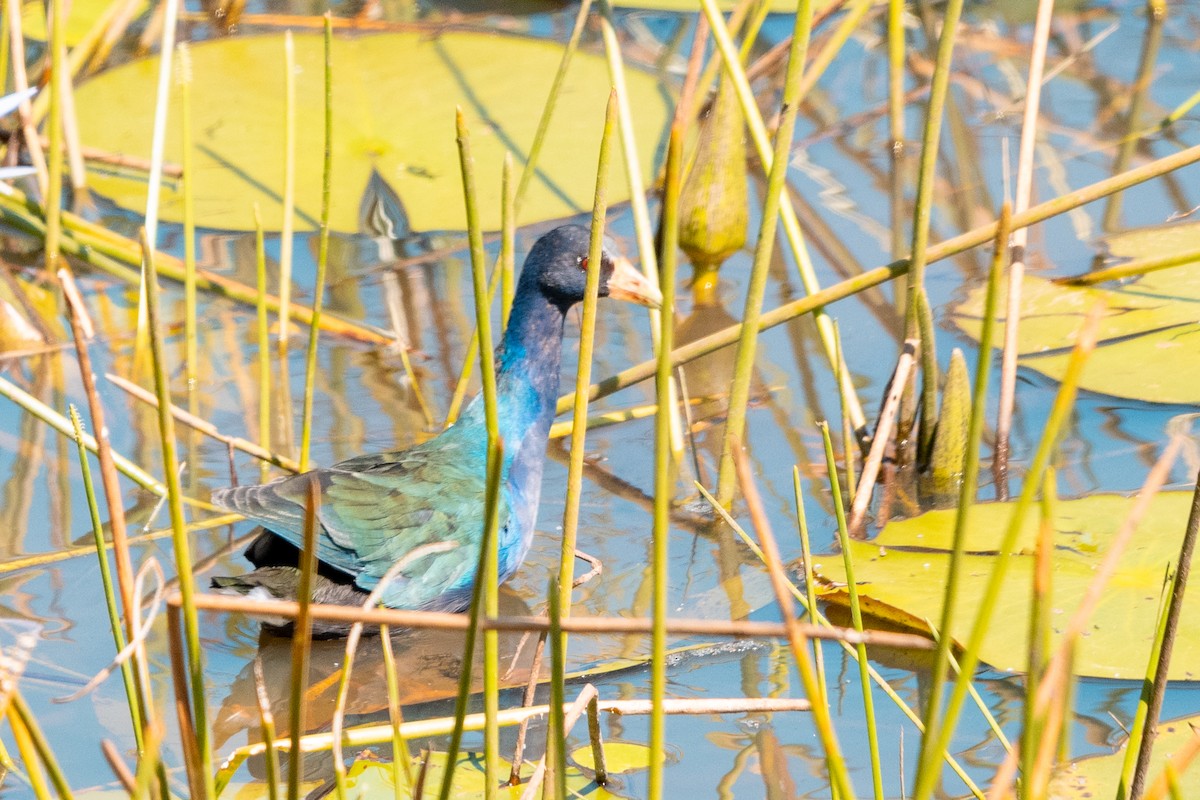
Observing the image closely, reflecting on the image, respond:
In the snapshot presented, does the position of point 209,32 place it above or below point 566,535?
above

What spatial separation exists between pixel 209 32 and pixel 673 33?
5.08 ft

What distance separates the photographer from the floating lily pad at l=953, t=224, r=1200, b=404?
263cm

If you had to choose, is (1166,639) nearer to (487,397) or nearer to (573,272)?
(487,397)

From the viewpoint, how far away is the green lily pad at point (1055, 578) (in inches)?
75.3

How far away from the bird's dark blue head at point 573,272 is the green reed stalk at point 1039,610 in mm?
1584

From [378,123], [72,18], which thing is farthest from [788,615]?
[72,18]

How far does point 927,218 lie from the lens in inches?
87.3

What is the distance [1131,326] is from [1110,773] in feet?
4.44

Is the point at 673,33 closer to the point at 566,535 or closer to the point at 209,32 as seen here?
the point at 209,32

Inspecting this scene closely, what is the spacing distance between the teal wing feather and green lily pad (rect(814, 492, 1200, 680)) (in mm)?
633

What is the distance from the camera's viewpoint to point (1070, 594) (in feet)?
6.46

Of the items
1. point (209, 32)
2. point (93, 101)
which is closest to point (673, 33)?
point (209, 32)

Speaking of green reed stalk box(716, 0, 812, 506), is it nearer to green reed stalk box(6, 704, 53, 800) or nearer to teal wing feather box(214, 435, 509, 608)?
teal wing feather box(214, 435, 509, 608)

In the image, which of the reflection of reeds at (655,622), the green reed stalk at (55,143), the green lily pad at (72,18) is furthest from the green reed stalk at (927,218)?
the green lily pad at (72,18)
